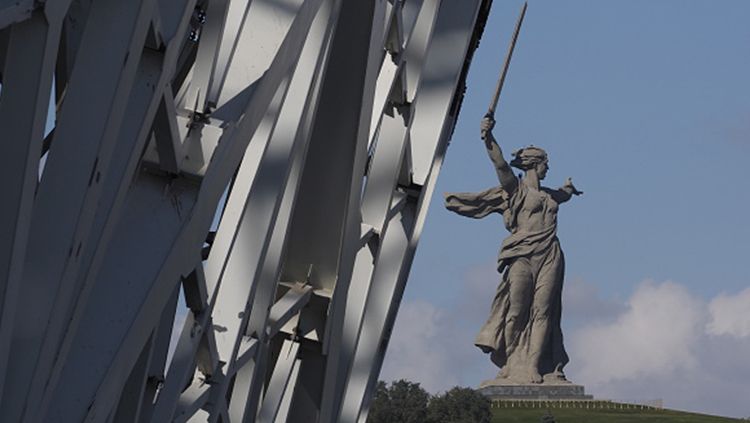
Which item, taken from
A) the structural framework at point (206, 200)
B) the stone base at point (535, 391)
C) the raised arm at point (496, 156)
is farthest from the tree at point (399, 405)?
the structural framework at point (206, 200)

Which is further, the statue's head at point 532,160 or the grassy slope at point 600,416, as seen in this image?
the statue's head at point 532,160

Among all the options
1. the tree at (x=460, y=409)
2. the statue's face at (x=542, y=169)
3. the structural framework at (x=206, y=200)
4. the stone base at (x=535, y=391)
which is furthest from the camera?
the statue's face at (x=542, y=169)

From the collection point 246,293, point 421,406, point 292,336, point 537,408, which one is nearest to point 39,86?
point 246,293

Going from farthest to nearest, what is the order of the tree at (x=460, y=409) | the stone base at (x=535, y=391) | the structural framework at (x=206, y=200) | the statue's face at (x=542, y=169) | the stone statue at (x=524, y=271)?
the statue's face at (x=542, y=169) < the stone statue at (x=524, y=271) < the stone base at (x=535, y=391) < the tree at (x=460, y=409) < the structural framework at (x=206, y=200)

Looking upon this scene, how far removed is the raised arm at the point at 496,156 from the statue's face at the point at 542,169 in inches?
50.7

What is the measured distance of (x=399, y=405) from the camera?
71375 mm

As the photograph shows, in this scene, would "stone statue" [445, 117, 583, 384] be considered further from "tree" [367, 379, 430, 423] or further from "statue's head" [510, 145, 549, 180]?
"tree" [367, 379, 430, 423]

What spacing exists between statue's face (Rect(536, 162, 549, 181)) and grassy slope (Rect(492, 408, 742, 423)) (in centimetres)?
1305

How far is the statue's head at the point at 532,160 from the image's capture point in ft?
277

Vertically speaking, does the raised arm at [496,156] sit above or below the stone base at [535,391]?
above

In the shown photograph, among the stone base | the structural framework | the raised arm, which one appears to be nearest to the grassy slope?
the stone base

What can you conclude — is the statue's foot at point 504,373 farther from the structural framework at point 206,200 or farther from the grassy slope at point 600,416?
the structural framework at point 206,200

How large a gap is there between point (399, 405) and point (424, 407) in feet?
4.33

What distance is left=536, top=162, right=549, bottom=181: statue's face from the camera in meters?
84.4
